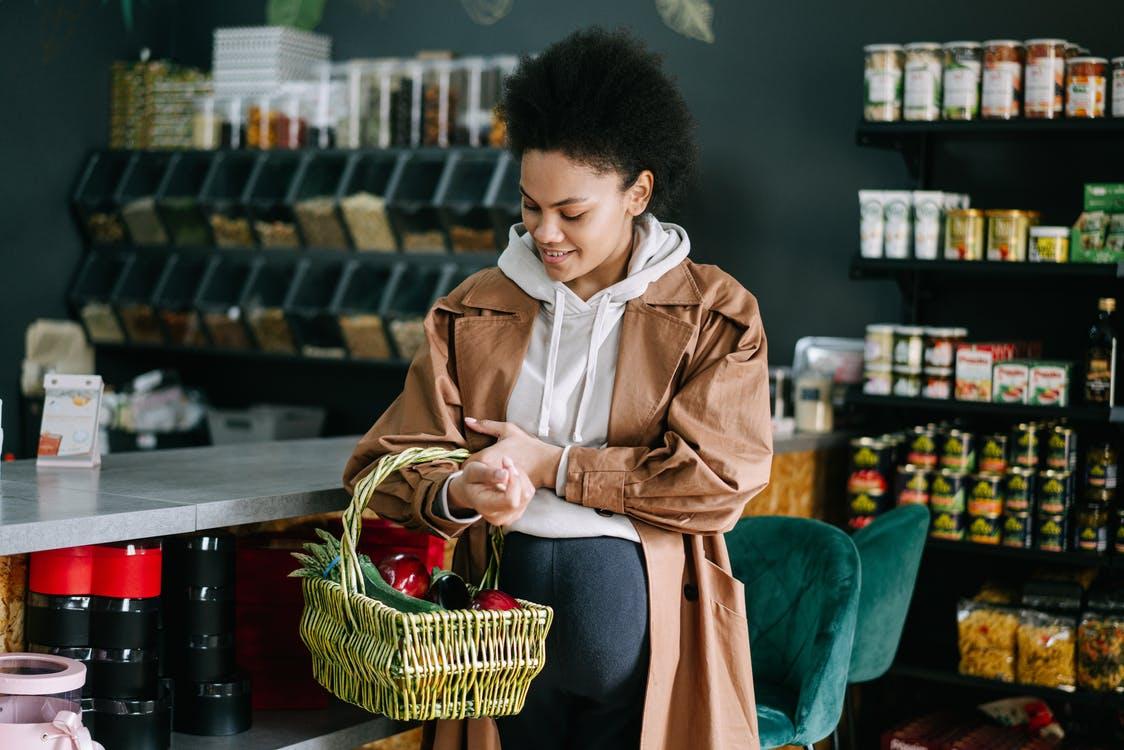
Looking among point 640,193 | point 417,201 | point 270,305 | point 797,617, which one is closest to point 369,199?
point 417,201

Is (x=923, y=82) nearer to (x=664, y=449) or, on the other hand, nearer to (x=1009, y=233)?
(x=1009, y=233)

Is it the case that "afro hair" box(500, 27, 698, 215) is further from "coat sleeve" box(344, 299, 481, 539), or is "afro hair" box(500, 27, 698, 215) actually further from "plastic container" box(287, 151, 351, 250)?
"plastic container" box(287, 151, 351, 250)

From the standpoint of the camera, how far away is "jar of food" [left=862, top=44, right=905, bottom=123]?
3920 millimetres

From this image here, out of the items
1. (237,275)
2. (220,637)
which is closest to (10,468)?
(220,637)

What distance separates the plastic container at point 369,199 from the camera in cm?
532

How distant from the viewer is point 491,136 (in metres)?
5.16

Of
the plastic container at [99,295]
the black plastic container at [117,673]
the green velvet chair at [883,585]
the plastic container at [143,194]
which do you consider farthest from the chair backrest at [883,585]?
the plastic container at [99,295]

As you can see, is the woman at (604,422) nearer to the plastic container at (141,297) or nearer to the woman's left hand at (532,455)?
the woman's left hand at (532,455)

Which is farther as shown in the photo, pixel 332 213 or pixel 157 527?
pixel 332 213

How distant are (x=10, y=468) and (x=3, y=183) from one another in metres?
3.79

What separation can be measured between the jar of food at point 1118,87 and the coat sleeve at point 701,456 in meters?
2.20

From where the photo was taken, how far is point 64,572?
2.02 m

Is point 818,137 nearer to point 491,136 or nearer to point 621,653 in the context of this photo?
point 491,136

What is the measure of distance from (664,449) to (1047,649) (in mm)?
2300
